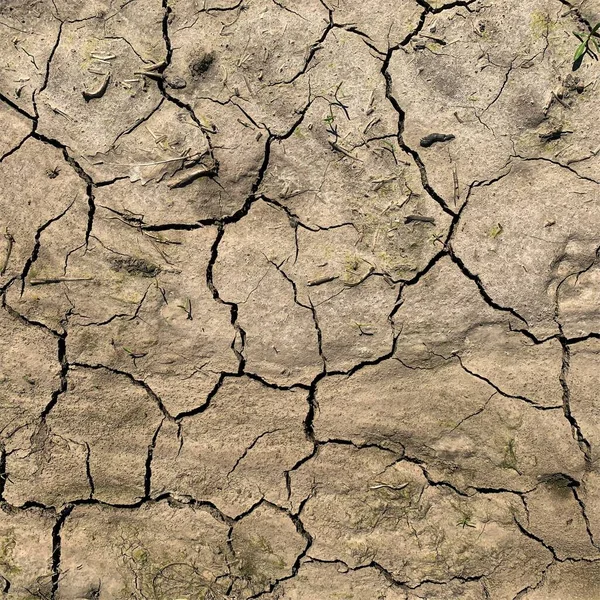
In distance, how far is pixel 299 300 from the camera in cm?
324

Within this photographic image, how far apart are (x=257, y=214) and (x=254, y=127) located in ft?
1.49

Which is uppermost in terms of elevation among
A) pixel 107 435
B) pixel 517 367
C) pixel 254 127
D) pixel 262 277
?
pixel 254 127

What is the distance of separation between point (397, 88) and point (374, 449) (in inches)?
73.2

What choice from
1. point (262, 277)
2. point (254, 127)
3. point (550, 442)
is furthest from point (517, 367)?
point (254, 127)

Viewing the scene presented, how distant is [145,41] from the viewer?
10.9 feet

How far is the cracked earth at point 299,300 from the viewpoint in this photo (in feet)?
10.4

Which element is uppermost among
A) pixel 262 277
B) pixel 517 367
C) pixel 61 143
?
pixel 61 143

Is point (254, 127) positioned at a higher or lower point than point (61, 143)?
higher

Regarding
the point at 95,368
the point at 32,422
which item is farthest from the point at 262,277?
the point at 32,422

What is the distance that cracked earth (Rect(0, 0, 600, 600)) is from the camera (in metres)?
3.17

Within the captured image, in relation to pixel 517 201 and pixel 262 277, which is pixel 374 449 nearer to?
pixel 262 277

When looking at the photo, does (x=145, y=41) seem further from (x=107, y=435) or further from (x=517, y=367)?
(x=517, y=367)

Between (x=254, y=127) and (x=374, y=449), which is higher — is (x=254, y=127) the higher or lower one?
the higher one

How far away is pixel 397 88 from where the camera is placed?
326 centimetres
